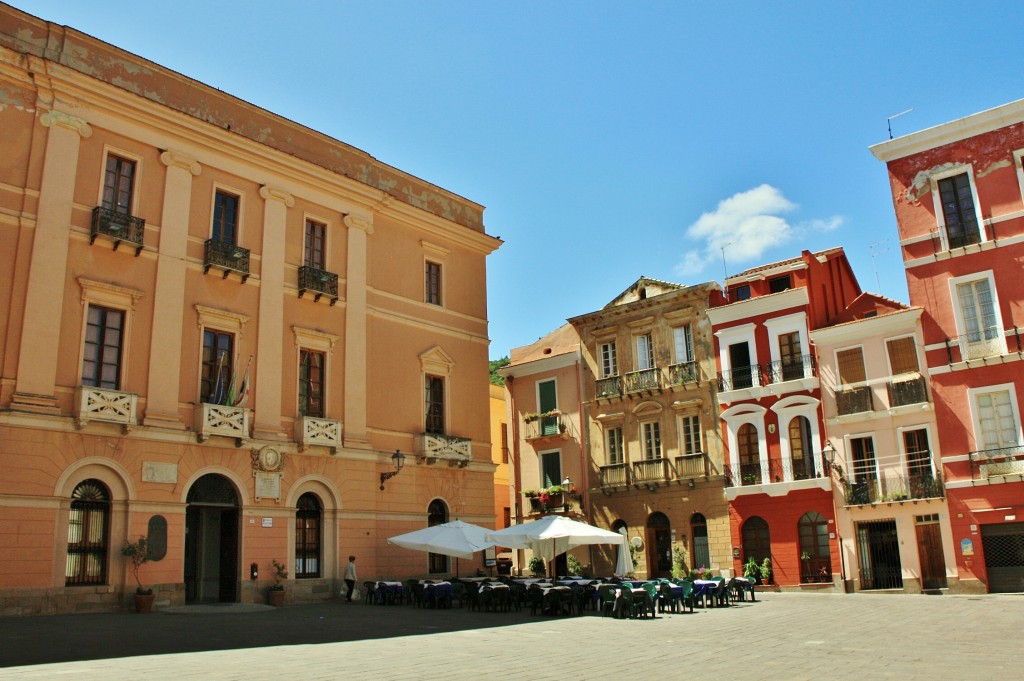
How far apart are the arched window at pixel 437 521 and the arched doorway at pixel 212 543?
6910 mm

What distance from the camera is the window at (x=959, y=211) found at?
25766 millimetres

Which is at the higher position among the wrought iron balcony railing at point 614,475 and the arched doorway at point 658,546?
the wrought iron balcony railing at point 614,475

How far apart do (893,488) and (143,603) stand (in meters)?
21.9

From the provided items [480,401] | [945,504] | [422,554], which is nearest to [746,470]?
[945,504]

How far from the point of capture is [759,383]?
3092cm

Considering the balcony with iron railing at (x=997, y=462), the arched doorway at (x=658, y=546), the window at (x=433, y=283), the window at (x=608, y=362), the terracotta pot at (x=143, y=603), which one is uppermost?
the window at (x=433, y=283)

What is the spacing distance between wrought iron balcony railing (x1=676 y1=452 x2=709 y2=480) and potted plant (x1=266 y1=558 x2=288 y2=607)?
620 inches

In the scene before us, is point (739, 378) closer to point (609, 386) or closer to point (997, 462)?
point (609, 386)

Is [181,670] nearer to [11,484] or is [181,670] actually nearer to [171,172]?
[11,484]

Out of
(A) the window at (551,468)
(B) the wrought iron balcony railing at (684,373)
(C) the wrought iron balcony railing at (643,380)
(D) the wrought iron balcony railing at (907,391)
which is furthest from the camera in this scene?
(A) the window at (551,468)

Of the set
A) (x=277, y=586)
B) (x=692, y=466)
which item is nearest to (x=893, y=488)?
(x=692, y=466)

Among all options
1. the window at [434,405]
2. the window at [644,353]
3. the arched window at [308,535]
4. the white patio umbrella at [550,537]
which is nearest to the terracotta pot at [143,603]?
the arched window at [308,535]

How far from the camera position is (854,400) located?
2828cm

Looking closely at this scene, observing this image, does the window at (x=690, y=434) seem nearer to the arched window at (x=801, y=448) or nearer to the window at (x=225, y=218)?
the arched window at (x=801, y=448)
